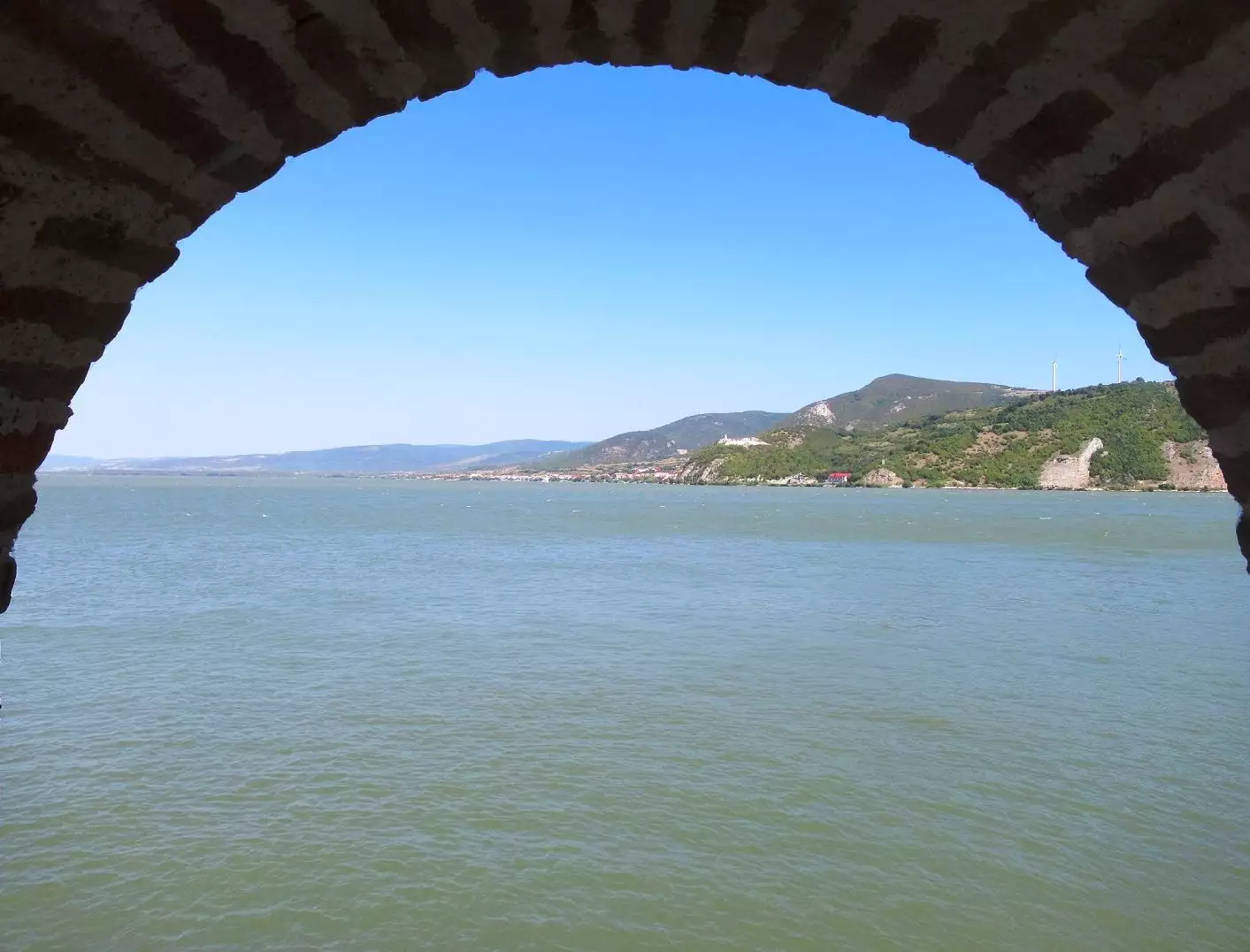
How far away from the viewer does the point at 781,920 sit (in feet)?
19.8

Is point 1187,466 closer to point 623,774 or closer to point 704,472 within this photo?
point 704,472

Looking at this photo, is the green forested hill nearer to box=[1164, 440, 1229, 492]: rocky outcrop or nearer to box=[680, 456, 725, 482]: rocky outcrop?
box=[680, 456, 725, 482]: rocky outcrop

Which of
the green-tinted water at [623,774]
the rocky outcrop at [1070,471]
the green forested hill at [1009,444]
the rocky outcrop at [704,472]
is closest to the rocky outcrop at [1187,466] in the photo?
the green forested hill at [1009,444]

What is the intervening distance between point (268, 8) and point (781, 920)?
6.23m

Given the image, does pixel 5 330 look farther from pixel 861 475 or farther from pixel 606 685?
pixel 861 475

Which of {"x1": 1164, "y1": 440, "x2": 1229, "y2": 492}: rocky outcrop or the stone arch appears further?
{"x1": 1164, "y1": 440, "x2": 1229, "y2": 492}: rocky outcrop

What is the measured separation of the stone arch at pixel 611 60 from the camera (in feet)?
6.18

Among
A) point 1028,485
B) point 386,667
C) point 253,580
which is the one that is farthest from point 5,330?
point 1028,485

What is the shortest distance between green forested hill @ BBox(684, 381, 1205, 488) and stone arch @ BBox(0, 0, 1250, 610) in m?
108

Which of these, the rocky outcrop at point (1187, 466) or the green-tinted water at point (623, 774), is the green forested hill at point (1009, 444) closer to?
the rocky outcrop at point (1187, 466)

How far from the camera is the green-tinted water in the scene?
6117 mm

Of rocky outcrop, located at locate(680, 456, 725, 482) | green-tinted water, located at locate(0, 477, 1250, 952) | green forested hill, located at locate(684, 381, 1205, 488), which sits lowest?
green-tinted water, located at locate(0, 477, 1250, 952)

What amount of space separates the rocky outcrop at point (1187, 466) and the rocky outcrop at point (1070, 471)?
819 cm

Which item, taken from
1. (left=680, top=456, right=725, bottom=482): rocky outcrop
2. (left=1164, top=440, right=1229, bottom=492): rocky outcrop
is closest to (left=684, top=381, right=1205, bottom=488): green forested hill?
(left=680, top=456, right=725, bottom=482): rocky outcrop
